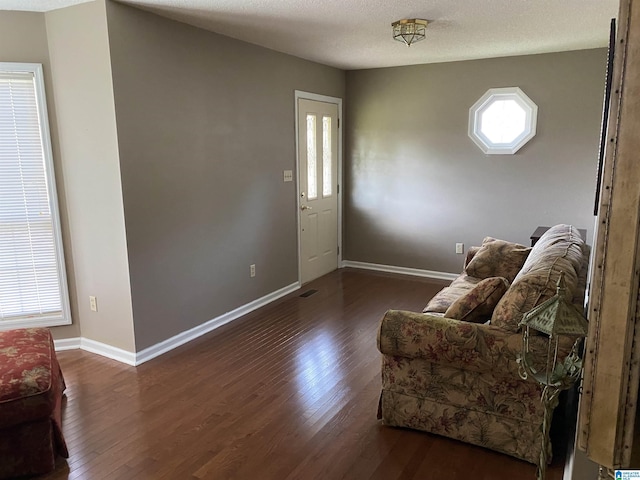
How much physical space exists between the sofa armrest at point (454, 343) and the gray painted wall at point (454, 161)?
3.06 meters

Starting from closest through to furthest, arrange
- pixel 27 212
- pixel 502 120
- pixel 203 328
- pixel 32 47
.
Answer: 1. pixel 32 47
2. pixel 27 212
3. pixel 203 328
4. pixel 502 120

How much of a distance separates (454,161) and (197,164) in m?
2.87

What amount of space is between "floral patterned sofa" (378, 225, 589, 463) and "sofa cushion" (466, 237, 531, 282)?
1069 mm

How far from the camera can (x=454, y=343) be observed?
2.17 meters

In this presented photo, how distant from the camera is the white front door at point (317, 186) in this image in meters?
4.98

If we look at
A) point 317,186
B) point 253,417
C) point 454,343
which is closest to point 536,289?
point 454,343

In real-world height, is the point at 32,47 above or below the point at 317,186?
above

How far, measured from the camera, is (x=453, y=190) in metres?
5.15

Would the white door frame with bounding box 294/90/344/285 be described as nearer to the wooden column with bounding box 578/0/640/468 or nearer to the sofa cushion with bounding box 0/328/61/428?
the sofa cushion with bounding box 0/328/61/428

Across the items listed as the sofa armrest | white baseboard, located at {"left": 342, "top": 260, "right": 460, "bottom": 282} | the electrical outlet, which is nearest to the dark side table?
white baseboard, located at {"left": 342, "top": 260, "right": 460, "bottom": 282}

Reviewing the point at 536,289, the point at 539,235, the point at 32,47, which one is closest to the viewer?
the point at 536,289

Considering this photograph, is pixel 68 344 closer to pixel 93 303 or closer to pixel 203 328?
pixel 93 303

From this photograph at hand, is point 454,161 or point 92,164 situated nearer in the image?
point 92,164

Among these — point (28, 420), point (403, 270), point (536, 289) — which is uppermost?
point (536, 289)
